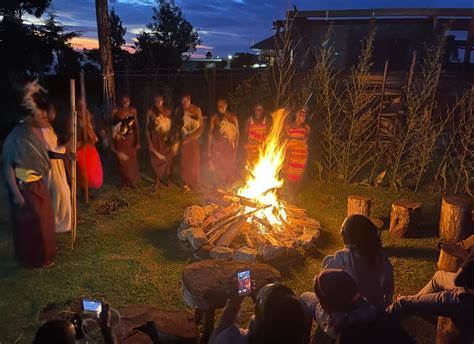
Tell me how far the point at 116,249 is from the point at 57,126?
41.9ft

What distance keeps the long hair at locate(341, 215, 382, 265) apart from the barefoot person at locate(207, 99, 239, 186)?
589 cm

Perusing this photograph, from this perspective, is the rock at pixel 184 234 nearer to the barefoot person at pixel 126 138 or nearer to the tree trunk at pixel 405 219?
the barefoot person at pixel 126 138

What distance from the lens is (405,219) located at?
289 inches

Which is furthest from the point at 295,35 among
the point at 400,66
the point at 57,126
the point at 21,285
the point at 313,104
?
the point at 21,285

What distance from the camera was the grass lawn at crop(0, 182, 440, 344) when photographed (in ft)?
16.9

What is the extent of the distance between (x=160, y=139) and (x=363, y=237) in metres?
6.70

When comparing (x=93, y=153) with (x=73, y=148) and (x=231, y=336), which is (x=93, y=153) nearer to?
(x=73, y=148)

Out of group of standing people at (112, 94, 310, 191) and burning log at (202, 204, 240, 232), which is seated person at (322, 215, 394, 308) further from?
group of standing people at (112, 94, 310, 191)

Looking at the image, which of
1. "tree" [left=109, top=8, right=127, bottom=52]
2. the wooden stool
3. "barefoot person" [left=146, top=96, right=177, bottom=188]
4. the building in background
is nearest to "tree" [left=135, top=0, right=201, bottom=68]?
"tree" [left=109, top=8, right=127, bottom=52]

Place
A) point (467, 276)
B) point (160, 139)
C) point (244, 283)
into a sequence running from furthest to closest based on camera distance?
point (160, 139)
point (244, 283)
point (467, 276)

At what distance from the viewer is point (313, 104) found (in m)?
12.5

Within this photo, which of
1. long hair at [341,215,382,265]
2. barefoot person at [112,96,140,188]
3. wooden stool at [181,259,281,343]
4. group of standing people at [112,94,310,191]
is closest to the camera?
long hair at [341,215,382,265]

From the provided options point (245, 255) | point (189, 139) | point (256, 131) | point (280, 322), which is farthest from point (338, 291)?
point (189, 139)

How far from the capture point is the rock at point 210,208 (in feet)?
25.0
